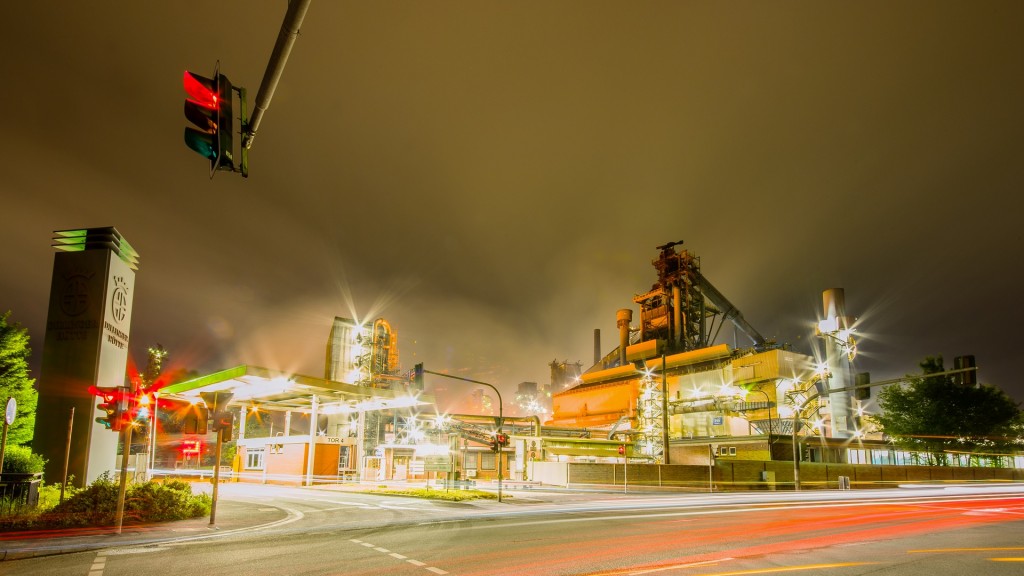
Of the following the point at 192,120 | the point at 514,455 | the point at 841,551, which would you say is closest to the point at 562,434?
the point at 514,455

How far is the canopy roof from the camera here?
34.6 metres

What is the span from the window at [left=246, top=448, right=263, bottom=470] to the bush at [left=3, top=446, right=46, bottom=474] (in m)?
29.4

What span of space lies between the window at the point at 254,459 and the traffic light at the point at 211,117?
46.2m

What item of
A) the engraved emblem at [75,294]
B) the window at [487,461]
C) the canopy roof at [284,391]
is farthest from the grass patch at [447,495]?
the window at [487,461]

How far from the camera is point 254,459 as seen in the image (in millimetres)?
48156

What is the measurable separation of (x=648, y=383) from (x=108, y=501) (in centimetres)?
5692

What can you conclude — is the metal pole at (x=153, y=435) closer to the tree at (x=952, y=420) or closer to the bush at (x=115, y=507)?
the bush at (x=115, y=507)

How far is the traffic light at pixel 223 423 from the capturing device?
16375 millimetres

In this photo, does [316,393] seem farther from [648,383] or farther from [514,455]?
[648,383]

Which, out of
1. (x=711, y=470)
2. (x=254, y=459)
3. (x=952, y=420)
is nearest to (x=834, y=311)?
(x=952, y=420)

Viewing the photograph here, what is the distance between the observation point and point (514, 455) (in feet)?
200

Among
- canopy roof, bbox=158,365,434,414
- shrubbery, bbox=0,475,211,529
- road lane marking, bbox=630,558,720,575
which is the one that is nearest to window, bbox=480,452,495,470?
canopy roof, bbox=158,365,434,414

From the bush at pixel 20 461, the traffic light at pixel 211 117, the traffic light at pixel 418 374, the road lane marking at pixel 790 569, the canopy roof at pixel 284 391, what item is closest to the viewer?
the traffic light at pixel 211 117

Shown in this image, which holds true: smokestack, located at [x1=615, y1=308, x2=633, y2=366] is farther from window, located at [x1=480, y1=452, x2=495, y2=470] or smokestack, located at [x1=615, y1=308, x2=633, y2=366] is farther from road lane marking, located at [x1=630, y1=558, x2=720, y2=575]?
road lane marking, located at [x1=630, y1=558, x2=720, y2=575]
